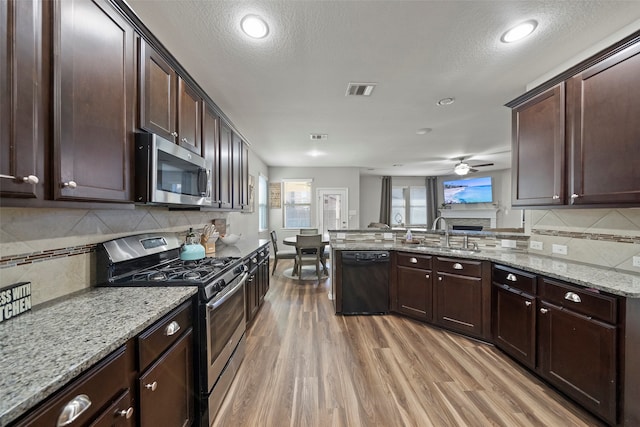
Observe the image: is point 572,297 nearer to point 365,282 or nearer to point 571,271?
point 571,271

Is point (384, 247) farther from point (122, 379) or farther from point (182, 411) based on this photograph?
point (122, 379)

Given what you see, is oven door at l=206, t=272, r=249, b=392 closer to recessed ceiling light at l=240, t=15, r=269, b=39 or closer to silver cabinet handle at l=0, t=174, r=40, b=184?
silver cabinet handle at l=0, t=174, r=40, b=184

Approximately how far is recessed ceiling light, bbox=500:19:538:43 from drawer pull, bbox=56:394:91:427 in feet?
9.36

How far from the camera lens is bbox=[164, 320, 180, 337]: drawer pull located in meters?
1.15

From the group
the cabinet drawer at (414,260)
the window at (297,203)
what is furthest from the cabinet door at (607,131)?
the window at (297,203)

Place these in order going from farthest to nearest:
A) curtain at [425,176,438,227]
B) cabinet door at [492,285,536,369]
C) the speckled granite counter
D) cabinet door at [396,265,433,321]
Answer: curtain at [425,176,438,227] → cabinet door at [396,265,433,321] → cabinet door at [492,285,536,369] → the speckled granite counter

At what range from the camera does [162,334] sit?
3.65ft

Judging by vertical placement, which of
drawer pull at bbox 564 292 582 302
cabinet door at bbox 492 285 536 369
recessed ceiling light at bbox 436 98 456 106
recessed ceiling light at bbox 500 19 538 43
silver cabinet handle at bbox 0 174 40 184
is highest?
recessed ceiling light at bbox 436 98 456 106

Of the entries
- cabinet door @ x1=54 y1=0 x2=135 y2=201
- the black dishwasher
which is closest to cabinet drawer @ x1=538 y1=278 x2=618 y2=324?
the black dishwasher

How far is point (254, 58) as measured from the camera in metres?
1.92

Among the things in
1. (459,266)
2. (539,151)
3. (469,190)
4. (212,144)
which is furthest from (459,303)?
(469,190)

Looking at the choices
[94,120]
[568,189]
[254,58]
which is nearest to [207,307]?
[94,120]

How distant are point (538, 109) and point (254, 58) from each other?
8.05 feet

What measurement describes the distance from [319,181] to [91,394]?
6.36 metres
